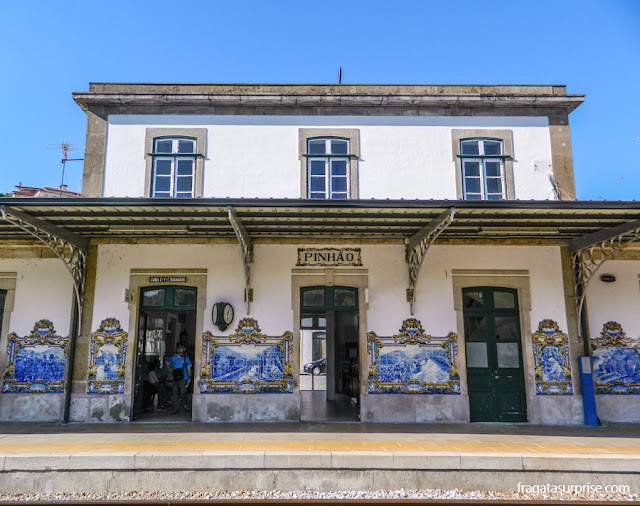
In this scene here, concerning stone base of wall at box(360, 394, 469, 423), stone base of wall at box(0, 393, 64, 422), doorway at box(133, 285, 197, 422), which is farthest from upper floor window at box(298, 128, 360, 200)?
stone base of wall at box(0, 393, 64, 422)

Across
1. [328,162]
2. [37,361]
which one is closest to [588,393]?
[328,162]

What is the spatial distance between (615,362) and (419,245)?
15.9 feet

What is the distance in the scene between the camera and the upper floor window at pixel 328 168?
1036cm

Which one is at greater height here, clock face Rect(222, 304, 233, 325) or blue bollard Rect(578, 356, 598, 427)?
clock face Rect(222, 304, 233, 325)

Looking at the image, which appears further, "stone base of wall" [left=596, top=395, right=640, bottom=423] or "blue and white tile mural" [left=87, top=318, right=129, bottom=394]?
"stone base of wall" [left=596, top=395, right=640, bottom=423]

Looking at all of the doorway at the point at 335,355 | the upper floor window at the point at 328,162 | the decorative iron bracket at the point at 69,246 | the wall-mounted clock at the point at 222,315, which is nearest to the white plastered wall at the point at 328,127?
the upper floor window at the point at 328,162

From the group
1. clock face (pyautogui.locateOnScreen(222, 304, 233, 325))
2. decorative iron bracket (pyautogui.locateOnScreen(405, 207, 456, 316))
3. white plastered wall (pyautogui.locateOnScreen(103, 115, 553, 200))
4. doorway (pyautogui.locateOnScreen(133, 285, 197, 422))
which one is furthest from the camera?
white plastered wall (pyautogui.locateOnScreen(103, 115, 553, 200))

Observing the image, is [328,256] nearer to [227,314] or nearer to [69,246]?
[227,314]

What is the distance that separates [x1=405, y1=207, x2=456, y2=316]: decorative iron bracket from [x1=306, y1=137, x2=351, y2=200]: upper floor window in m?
1.82

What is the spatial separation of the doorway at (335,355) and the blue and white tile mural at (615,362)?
497cm

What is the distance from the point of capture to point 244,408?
30.8ft

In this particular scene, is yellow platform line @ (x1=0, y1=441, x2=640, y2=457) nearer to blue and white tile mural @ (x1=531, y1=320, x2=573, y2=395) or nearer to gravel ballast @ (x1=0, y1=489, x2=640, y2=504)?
gravel ballast @ (x1=0, y1=489, x2=640, y2=504)

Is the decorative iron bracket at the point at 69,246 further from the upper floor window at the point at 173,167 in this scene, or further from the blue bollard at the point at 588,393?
the blue bollard at the point at 588,393

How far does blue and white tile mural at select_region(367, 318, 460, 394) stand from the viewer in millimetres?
9547
